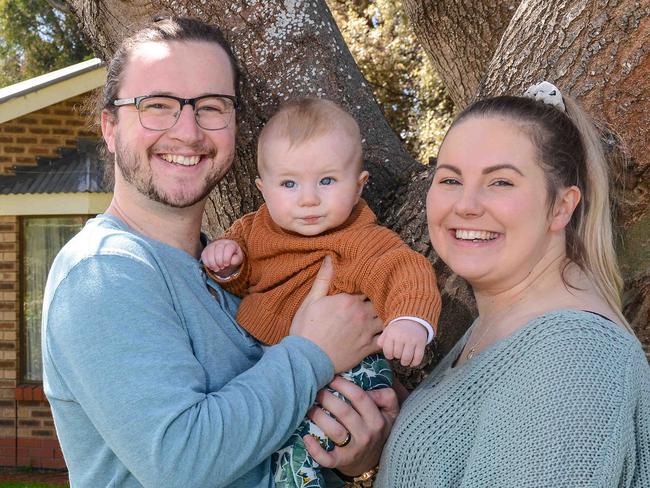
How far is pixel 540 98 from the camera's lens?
2592mm

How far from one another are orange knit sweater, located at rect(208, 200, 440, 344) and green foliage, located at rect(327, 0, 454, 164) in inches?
377

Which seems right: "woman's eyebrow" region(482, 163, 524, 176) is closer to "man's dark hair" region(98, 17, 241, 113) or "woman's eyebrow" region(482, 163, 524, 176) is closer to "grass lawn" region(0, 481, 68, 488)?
"man's dark hair" region(98, 17, 241, 113)

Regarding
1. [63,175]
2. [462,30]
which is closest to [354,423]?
[462,30]

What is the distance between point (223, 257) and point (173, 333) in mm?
564

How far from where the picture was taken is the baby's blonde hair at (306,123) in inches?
109

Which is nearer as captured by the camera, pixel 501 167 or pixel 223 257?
pixel 501 167

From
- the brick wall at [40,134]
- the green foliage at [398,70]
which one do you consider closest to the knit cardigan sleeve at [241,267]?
the brick wall at [40,134]

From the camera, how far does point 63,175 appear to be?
9.30 metres

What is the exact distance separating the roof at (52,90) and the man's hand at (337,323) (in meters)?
6.64

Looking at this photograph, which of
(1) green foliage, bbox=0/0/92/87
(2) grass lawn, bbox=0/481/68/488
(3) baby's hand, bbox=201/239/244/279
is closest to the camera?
(3) baby's hand, bbox=201/239/244/279

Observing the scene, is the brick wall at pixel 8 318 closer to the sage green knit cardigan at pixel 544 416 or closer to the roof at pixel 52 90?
the roof at pixel 52 90

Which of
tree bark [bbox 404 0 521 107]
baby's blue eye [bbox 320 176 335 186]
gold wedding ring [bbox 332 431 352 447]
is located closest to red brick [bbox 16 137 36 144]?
tree bark [bbox 404 0 521 107]

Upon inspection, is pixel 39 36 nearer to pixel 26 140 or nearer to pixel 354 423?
pixel 26 140

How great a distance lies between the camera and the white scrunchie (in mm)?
2570
